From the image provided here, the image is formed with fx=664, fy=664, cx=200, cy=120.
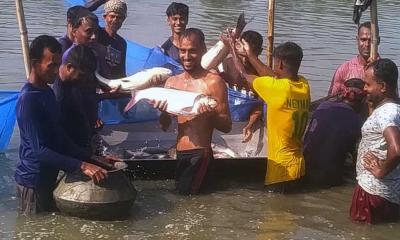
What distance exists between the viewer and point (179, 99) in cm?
650

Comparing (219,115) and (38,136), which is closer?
(38,136)

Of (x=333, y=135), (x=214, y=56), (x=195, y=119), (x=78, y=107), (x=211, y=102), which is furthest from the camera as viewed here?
(x=214, y=56)

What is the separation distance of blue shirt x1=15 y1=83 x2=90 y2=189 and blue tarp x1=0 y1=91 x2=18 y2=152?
1499 millimetres

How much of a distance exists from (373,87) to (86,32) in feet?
9.61

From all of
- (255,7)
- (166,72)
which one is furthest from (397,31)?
(166,72)

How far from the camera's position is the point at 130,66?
9023 mm

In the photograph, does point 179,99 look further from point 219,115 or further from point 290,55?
point 290,55

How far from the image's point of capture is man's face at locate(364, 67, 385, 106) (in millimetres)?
5930

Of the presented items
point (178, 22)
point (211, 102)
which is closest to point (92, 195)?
point (211, 102)

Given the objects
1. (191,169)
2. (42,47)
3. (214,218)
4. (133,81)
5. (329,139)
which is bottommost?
(214,218)

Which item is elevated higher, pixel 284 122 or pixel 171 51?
pixel 171 51

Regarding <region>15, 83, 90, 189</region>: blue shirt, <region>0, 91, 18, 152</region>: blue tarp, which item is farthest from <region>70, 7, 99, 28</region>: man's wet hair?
<region>15, 83, 90, 189</region>: blue shirt

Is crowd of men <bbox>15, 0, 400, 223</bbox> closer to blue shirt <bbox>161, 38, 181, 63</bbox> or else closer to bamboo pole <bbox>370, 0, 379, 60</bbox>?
blue shirt <bbox>161, 38, 181, 63</bbox>

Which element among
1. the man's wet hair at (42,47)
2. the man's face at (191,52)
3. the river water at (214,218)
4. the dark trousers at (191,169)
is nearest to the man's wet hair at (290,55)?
the man's face at (191,52)
